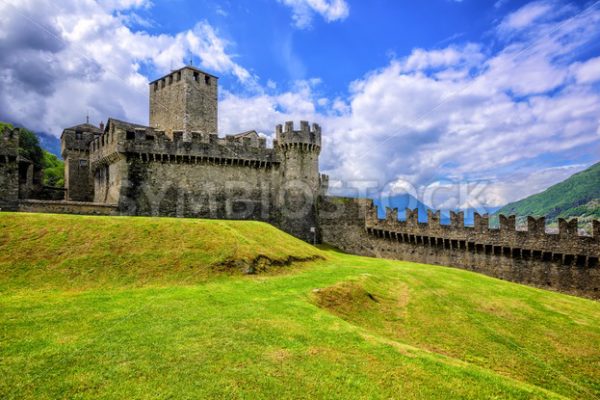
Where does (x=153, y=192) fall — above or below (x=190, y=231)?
above

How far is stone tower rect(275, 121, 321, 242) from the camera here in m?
39.8

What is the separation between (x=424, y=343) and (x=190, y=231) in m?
13.6

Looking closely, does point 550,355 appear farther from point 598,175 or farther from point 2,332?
point 598,175

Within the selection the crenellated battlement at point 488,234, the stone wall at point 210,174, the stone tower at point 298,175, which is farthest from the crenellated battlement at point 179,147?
the crenellated battlement at point 488,234

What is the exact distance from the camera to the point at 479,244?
33000 millimetres

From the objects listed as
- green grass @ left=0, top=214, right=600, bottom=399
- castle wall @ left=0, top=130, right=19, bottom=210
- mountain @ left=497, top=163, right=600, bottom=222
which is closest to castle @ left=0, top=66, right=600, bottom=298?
castle wall @ left=0, top=130, right=19, bottom=210

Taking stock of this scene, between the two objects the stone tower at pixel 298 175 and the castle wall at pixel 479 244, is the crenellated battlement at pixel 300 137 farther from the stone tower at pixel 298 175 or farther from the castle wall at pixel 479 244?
the castle wall at pixel 479 244

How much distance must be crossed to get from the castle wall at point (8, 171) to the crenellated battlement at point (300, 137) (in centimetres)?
2292

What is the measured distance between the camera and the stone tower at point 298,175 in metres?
39.8

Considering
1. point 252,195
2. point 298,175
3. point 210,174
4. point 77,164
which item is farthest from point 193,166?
point 77,164

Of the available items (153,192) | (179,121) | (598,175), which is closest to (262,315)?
(153,192)

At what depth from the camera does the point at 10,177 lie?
28344 millimetres

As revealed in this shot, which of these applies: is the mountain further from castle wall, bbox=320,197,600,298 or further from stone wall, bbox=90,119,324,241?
stone wall, bbox=90,119,324,241

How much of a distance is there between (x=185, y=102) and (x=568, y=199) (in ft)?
483
